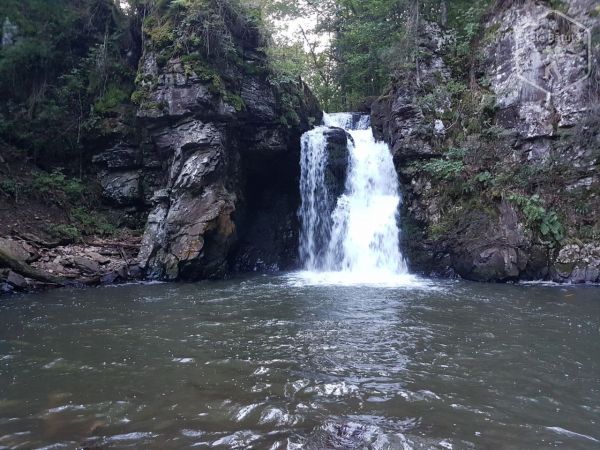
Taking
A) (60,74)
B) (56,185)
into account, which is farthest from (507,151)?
(60,74)

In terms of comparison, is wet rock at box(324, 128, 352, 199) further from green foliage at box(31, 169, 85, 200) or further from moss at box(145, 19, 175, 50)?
green foliage at box(31, 169, 85, 200)

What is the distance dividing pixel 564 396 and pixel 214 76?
1245 cm

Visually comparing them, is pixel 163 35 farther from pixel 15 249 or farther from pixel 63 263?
pixel 15 249

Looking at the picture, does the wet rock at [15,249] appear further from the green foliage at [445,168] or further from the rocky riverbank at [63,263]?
the green foliage at [445,168]

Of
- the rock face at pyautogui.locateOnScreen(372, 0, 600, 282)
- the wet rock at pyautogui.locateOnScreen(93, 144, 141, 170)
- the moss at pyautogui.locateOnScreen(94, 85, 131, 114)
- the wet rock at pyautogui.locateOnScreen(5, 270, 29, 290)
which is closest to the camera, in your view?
the wet rock at pyautogui.locateOnScreen(5, 270, 29, 290)

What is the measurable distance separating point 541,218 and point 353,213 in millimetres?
5872

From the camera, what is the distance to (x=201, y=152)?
13.5 metres

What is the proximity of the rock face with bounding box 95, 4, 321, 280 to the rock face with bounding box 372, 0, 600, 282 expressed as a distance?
4.70m

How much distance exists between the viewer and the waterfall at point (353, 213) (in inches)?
563

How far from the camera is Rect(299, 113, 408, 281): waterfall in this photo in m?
14.3

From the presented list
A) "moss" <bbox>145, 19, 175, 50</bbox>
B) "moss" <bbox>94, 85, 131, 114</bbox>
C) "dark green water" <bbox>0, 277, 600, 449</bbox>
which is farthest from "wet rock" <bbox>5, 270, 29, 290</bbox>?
"moss" <bbox>145, 19, 175, 50</bbox>

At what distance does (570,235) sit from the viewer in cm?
1220

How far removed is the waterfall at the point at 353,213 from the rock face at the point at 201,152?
1.06 metres

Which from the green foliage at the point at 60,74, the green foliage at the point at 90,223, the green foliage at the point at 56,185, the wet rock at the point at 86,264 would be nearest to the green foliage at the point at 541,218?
the wet rock at the point at 86,264
